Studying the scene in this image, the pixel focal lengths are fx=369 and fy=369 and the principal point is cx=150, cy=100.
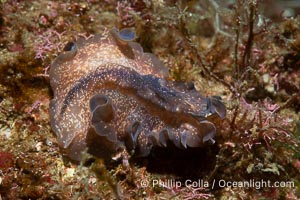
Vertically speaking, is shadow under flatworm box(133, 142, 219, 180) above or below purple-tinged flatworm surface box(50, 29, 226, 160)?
below

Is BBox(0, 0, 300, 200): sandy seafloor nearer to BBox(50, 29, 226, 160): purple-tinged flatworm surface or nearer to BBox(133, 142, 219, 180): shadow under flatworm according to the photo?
BBox(133, 142, 219, 180): shadow under flatworm

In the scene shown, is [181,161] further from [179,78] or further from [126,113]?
[179,78]

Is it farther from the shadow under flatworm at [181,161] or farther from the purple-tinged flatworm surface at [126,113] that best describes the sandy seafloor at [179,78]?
the purple-tinged flatworm surface at [126,113]

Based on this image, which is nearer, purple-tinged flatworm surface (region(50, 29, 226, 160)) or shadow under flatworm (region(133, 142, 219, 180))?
purple-tinged flatworm surface (region(50, 29, 226, 160))

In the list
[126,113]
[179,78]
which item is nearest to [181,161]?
[126,113]

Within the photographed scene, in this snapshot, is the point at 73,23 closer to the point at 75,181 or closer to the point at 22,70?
the point at 22,70

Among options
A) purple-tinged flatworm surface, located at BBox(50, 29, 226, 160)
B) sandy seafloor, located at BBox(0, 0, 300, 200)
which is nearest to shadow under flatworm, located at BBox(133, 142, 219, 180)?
sandy seafloor, located at BBox(0, 0, 300, 200)

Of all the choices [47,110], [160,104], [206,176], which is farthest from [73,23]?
[206,176]

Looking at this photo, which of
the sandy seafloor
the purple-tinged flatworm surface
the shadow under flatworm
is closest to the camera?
the purple-tinged flatworm surface
